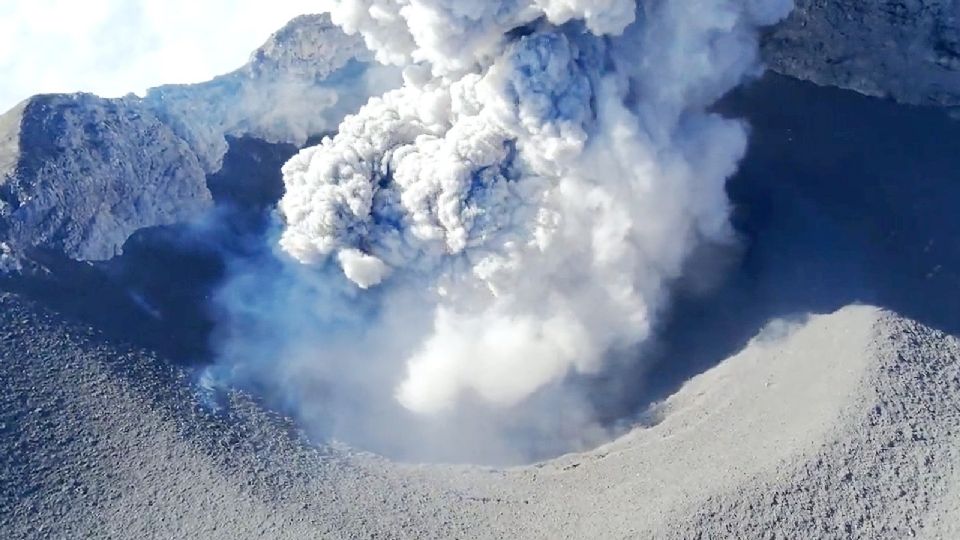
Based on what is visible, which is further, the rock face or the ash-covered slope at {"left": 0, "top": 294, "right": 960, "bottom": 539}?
the rock face

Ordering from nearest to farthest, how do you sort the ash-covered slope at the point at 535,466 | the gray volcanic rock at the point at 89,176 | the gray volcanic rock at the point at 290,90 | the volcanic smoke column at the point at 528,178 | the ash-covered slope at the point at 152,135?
the ash-covered slope at the point at 535,466, the volcanic smoke column at the point at 528,178, the gray volcanic rock at the point at 89,176, the ash-covered slope at the point at 152,135, the gray volcanic rock at the point at 290,90

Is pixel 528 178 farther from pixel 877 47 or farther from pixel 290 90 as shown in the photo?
pixel 877 47

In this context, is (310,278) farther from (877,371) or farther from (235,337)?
(877,371)

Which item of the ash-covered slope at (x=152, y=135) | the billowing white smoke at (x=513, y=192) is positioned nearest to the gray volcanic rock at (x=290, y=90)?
the ash-covered slope at (x=152, y=135)

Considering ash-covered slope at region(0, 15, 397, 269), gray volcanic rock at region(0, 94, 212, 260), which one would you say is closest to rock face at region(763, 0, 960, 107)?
ash-covered slope at region(0, 15, 397, 269)

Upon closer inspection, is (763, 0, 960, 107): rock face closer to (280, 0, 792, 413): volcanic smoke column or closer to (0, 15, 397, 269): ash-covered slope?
(280, 0, 792, 413): volcanic smoke column

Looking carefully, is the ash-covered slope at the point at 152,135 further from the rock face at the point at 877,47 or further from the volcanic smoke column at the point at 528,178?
the rock face at the point at 877,47

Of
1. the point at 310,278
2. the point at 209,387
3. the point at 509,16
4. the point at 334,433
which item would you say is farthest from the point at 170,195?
the point at 509,16
